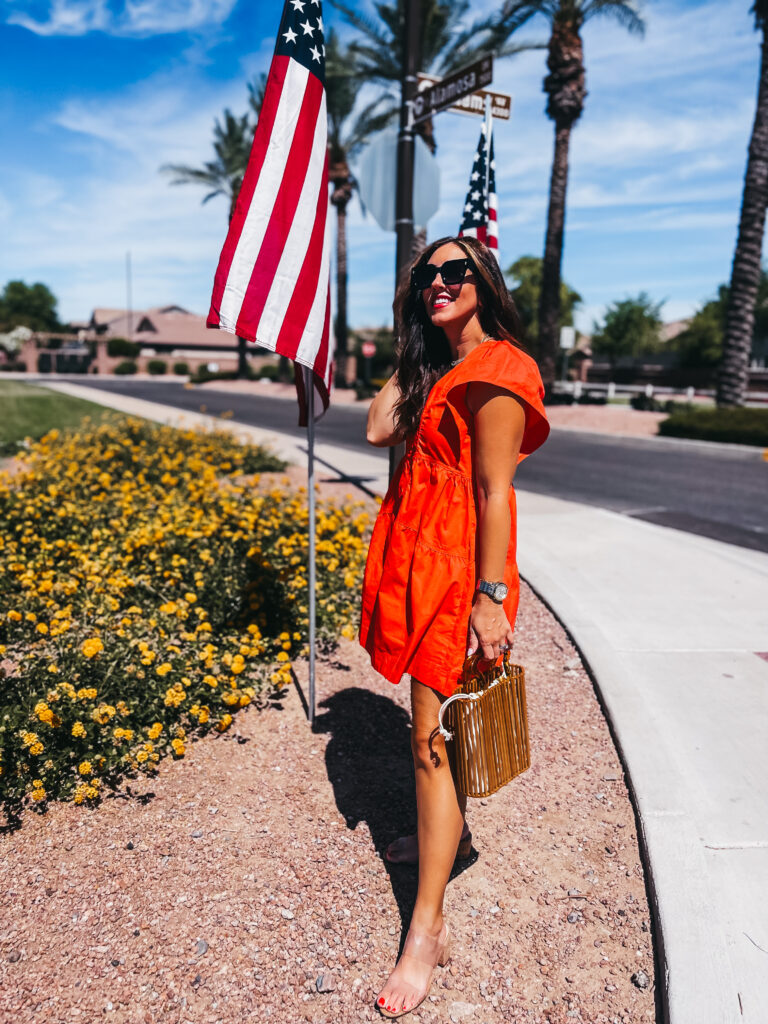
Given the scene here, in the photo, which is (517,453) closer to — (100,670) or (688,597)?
(100,670)

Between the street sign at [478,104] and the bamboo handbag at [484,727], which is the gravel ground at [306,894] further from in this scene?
the street sign at [478,104]

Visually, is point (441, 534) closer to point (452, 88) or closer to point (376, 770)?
point (376, 770)

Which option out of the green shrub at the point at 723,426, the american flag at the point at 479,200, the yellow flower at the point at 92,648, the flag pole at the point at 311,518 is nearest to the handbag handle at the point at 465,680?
the flag pole at the point at 311,518

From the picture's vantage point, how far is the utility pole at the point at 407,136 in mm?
5457

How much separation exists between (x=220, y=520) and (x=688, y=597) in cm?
327

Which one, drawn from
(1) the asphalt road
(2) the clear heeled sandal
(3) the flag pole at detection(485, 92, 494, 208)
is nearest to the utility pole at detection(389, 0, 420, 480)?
(3) the flag pole at detection(485, 92, 494, 208)

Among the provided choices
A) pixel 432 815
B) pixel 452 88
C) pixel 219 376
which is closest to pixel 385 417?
pixel 432 815

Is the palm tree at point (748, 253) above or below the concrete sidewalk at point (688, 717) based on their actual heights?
above

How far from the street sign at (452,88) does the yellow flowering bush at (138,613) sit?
283 cm

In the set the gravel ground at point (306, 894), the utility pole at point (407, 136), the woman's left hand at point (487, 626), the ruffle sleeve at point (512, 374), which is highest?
the utility pole at point (407, 136)

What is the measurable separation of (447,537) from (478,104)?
4.15 m

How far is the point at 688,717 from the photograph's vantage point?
330cm

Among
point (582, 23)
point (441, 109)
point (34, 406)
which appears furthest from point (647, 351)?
point (441, 109)

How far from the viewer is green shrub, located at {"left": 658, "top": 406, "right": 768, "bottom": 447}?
577 inches
